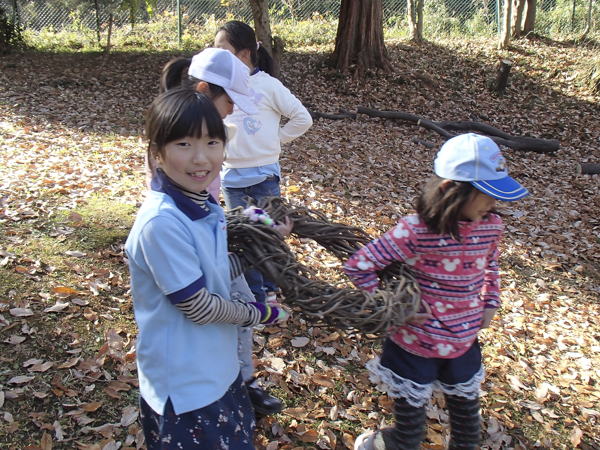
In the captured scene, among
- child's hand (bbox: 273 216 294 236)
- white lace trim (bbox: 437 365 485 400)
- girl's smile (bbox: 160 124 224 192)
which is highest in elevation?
girl's smile (bbox: 160 124 224 192)

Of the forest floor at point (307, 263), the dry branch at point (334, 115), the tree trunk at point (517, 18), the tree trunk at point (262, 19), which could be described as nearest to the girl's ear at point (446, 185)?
the forest floor at point (307, 263)

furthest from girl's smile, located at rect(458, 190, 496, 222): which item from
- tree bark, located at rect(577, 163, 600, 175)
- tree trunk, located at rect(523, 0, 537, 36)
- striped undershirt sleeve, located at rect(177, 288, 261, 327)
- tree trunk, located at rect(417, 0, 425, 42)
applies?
tree trunk, located at rect(523, 0, 537, 36)

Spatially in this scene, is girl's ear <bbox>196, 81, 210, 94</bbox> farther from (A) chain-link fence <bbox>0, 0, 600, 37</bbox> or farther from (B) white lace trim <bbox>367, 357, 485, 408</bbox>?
(A) chain-link fence <bbox>0, 0, 600, 37</bbox>

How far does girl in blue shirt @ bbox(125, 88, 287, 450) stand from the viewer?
1574 millimetres

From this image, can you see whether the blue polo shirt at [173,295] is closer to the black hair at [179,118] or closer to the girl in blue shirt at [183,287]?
the girl in blue shirt at [183,287]

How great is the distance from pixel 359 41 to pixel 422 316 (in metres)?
10.8

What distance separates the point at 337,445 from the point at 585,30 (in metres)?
16.2

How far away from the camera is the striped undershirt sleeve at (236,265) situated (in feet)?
6.78

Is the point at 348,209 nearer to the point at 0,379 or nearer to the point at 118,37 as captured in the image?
the point at 0,379

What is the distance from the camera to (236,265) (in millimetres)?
2082

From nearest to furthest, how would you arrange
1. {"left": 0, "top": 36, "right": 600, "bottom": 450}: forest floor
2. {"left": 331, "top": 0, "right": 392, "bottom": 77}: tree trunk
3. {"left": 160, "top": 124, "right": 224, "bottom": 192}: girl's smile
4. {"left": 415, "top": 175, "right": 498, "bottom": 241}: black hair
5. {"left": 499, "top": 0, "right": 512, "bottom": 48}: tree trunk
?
1. {"left": 160, "top": 124, "right": 224, "bottom": 192}: girl's smile
2. {"left": 415, "top": 175, "right": 498, "bottom": 241}: black hair
3. {"left": 0, "top": 36, "right": 600, "bottom": 450}: forest floor
4. {"left": 331, "top": 0, "right": 392, "bottom": 77}: tree trunk
5. {"left": 499, "top": 0, "right": 512, "bottom": 48}: tree trunk

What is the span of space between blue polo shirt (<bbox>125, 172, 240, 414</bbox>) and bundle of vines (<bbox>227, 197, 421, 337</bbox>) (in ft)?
1.12

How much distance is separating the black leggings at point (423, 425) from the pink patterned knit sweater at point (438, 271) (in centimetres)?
29

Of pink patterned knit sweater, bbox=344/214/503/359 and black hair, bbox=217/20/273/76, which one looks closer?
pink patterned knit sweater, bbox=344/214/503/359
